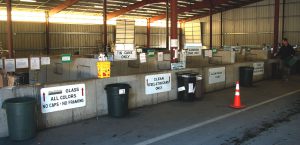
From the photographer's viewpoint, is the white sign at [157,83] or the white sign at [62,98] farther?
the white sign at [157,83]

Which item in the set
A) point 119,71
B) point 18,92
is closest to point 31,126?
point 18,92

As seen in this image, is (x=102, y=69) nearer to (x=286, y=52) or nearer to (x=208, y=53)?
(x=208, y=53)

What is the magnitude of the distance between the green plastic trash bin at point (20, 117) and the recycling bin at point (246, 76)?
10.4m

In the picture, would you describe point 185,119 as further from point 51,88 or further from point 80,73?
point 80,73

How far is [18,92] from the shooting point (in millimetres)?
7520

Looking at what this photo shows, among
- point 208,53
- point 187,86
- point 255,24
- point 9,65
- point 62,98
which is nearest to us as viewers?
point 62,98

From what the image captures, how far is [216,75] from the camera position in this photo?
13.7 m

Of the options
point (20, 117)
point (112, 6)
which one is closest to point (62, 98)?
point (20, 117)

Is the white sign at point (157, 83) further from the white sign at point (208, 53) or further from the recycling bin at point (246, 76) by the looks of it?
the white sign at point (208, 53)

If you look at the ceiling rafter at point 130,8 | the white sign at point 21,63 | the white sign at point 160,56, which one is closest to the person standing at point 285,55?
the white sign at point 160,56

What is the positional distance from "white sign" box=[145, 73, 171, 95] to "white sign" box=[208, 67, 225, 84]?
108 inches

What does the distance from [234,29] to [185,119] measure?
29.6 m

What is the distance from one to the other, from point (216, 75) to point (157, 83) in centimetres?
384

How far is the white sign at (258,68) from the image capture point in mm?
16531
